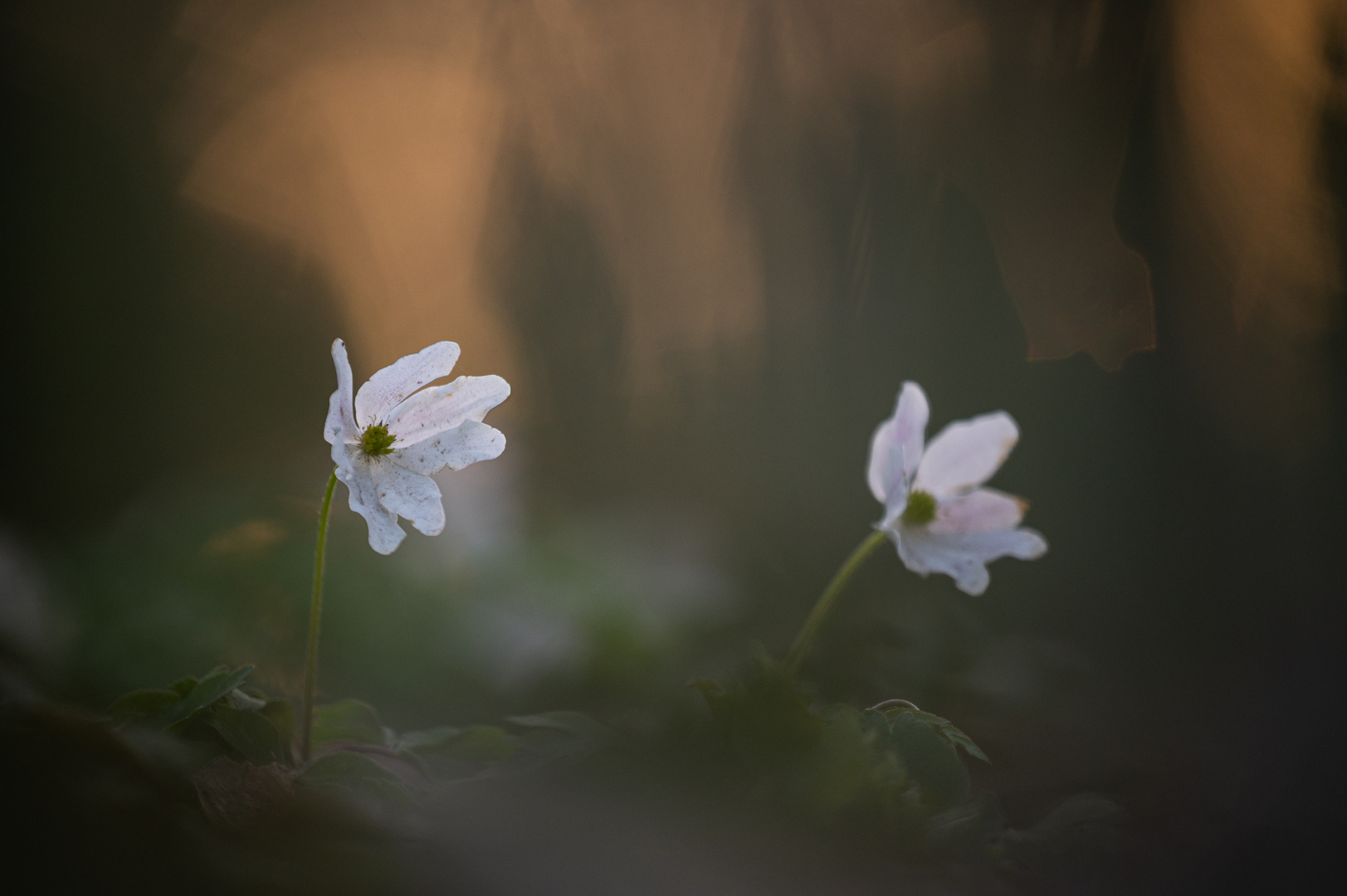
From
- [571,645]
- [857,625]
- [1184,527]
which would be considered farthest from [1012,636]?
[571,645]

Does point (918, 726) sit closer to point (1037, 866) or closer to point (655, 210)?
point (1037, 866)

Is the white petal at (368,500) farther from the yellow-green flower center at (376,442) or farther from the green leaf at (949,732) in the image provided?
the green leaf at (949,732)

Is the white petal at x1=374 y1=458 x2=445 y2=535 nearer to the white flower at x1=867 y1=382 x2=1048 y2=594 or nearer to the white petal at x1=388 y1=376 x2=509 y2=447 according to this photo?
the white petal at x1=388 y1=376 x2=509 y2=447

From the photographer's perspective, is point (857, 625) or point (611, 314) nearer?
point (857, 625)

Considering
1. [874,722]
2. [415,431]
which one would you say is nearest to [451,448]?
[415,431]

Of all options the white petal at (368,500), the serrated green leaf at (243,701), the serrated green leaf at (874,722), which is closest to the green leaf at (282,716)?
the serrated green leaf at (243,701)

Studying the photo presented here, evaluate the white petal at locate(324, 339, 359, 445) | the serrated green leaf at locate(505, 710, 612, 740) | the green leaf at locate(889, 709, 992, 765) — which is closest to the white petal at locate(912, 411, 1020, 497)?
the green leaf at locate(889, 709, 992, 765)

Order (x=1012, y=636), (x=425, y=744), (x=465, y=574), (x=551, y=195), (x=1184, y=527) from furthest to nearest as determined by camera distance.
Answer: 1. (x=551, y=195)
2. (x=1184, y=527)
3. (x=1012, y=636)
4. (x=465, y=574)
5. (x=425, y=744)
